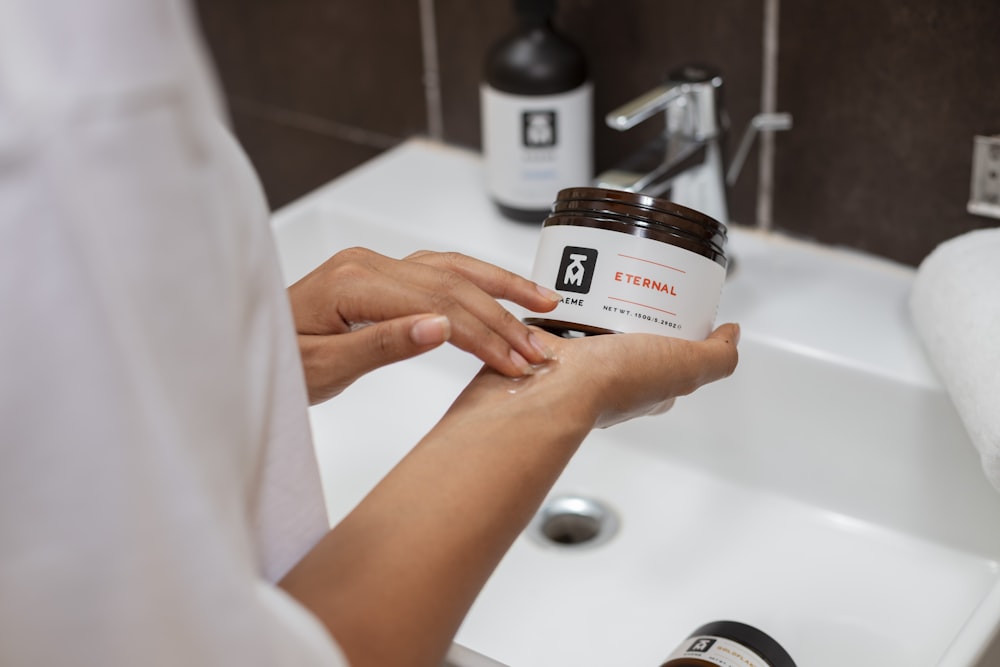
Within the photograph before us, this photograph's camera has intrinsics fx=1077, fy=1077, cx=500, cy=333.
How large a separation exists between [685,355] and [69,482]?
32cm

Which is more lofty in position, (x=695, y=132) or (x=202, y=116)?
(x=202, y=116)

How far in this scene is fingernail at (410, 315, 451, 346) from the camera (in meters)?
0.48

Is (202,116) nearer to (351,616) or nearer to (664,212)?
(351,616)

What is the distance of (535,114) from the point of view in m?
0.83

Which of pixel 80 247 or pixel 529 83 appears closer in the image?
pixel 80 247

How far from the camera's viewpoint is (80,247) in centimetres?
27

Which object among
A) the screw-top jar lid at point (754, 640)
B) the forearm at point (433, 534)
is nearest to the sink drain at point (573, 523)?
the screw-top jar lid at point (754, 640)

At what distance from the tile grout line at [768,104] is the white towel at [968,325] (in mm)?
148

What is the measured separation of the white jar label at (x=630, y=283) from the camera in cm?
53

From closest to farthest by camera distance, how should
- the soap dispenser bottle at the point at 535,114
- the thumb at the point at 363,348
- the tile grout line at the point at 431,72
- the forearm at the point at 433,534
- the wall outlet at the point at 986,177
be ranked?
1. the forearm at the point at 433,534
2. the thumb at the point at 363,348
3. the wall outlet at the point at 986,177
4. the soap dispenser bottle at the point at 535,114
5. the tile grout line at the point at 431,72

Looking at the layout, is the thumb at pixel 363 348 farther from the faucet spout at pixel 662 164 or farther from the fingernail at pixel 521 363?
the faucet spout at pixel 662 164

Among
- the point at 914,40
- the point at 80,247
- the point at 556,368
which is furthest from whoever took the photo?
the point at 914,40

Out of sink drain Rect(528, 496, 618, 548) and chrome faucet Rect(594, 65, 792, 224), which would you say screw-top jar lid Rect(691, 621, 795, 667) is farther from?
chrome faucet Rect(594, 65, 792, 224)

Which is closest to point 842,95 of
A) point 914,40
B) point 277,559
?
point 914,40
